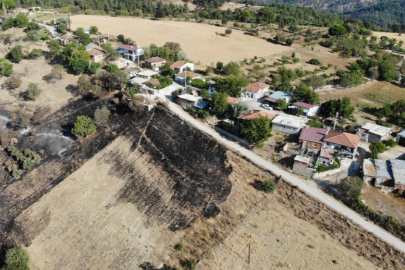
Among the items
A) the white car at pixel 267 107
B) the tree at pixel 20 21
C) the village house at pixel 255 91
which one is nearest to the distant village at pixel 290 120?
the village house at pixel 255 91

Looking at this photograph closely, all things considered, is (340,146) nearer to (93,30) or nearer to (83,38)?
(83,38)

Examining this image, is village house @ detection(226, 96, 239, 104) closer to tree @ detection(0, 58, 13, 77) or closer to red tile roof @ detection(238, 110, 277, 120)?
red tile roof @ detection(238, 110, 277, 120)

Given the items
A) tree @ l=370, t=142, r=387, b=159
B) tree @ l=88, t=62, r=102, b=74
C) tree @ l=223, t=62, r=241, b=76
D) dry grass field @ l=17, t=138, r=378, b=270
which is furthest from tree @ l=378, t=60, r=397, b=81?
tree @ l=88, t=62, r=102, b=74

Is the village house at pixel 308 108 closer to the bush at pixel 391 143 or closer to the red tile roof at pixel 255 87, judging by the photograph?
the red tile roof at pixel 255 87

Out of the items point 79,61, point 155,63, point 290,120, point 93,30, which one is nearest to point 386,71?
point 290,120

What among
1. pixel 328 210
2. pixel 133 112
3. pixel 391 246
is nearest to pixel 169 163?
pixel 133 112

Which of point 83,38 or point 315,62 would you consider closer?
point 315,62

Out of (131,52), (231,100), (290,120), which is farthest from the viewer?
(131,52)

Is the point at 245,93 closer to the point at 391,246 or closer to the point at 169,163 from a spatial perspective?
the point at 169,163
